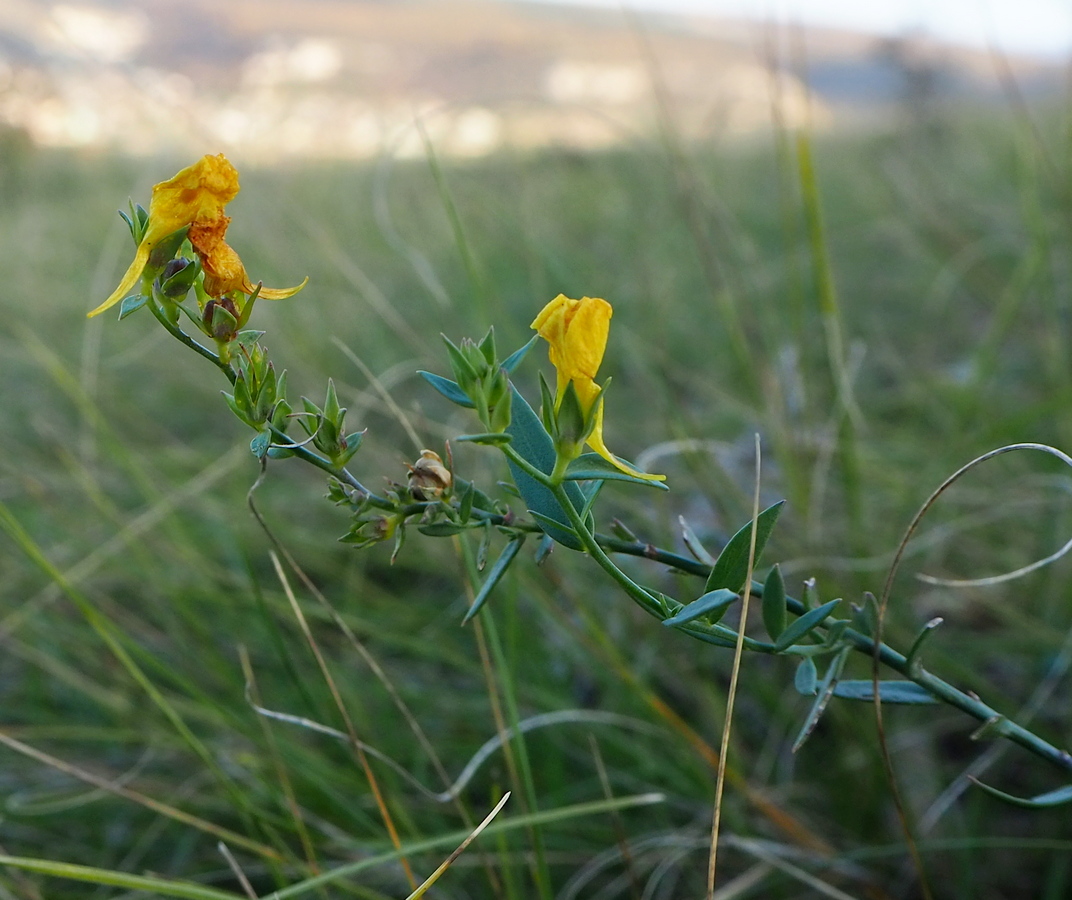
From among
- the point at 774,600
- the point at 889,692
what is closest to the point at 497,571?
the point at 774,600

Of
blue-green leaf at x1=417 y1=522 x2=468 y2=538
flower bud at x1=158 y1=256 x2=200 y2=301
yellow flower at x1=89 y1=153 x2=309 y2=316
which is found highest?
yellow flower at x1=89 y1=153 x2=309 y2=316

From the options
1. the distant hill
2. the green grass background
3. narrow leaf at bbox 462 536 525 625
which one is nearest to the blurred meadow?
the green grass background

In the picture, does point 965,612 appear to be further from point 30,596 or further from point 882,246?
point 882,246

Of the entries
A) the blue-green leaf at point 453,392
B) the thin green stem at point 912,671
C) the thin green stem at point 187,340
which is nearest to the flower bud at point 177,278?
the thin green stem at point 187,340

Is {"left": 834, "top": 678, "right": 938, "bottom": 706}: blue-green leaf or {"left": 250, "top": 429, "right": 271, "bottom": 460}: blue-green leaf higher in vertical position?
{"left": 250, "top": 429, "right": 271, "bottom": 460}: blue-green leaf

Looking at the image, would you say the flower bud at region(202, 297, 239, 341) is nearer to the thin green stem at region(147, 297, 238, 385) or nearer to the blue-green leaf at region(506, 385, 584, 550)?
the thin green stem at region(147, 297, 238, 385)

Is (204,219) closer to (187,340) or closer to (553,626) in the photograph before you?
(187,340)
